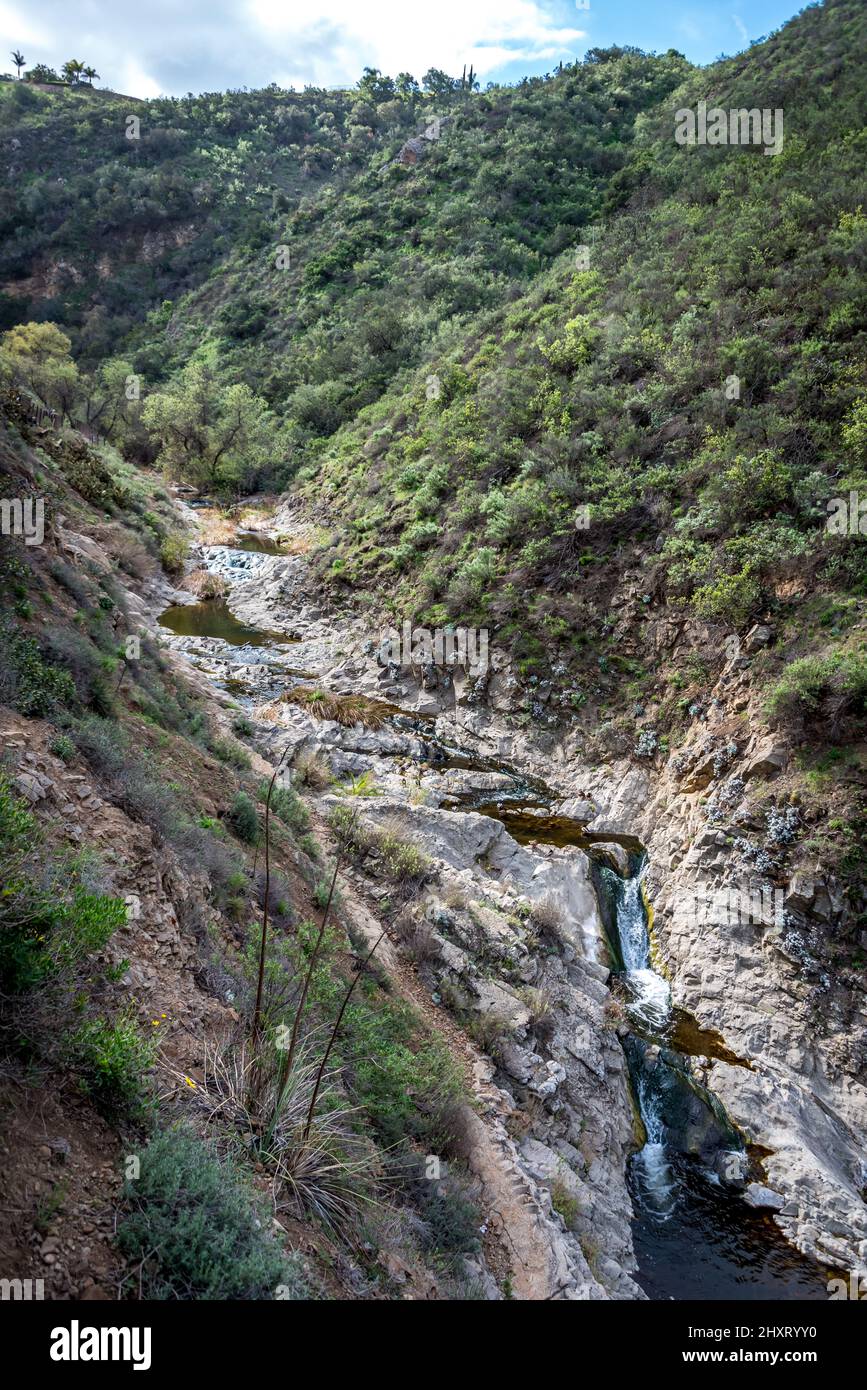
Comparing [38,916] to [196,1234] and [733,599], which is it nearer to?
[196,1234]

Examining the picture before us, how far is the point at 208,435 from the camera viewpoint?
31125 mm

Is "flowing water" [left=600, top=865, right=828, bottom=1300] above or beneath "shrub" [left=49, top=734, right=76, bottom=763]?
beneath

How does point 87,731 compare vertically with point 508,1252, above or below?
above

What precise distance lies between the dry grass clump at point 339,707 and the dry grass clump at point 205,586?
707 centimetres

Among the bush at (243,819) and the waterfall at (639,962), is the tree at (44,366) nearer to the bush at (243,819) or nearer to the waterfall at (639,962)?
the bush at (243,819)

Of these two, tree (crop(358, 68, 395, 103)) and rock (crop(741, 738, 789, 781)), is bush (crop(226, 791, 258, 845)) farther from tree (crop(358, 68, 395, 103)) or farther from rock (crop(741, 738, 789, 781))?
tree (crop(358, 68, 395, 103))

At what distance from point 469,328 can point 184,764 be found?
75.3ft

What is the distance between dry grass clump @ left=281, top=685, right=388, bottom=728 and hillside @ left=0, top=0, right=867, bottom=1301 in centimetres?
11

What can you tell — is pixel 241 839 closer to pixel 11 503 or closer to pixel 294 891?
pixel 294 891

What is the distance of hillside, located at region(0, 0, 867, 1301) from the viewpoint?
12.2 ft

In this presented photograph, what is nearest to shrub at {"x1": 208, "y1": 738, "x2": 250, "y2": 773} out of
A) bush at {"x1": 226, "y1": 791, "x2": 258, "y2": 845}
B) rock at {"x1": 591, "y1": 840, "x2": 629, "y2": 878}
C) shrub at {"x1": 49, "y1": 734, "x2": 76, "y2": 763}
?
bush at {"x1": 226, "y1": 791, "x2": 258, "y2": 845}

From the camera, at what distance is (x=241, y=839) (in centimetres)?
734

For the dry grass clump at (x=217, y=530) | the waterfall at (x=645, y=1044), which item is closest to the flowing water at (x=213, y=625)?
the dry grass clump at (x=217, y=530)
